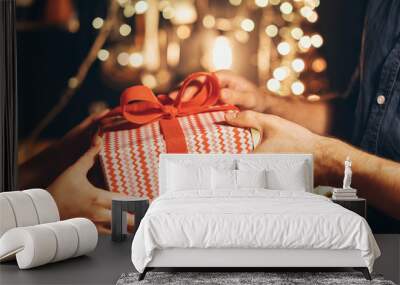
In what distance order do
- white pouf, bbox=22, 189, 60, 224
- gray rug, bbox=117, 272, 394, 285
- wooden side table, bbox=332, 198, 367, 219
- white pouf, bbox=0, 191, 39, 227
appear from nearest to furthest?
gray rug, bbox=117, 272, 394, 285, white pouf, bbox=0, 191, 39, 227, white pouf, bbox=22, 189, 60, 224, wooden side table, bbox=332, 198, 367, 219

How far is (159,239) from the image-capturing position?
457 cm

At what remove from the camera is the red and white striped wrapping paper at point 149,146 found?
6816 mm

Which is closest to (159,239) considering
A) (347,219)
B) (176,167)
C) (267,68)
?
(347,219)

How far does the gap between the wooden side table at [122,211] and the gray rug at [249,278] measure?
152 cm

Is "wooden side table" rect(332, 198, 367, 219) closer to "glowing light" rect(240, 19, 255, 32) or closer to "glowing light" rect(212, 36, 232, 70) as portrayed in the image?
A: "glowing light" rect(212, 36, 232, 70)

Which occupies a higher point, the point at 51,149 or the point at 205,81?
the point at 205,81

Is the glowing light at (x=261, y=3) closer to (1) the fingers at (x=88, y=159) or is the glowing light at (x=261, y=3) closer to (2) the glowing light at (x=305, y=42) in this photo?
(2) the glowing light at (x=305, y=42)

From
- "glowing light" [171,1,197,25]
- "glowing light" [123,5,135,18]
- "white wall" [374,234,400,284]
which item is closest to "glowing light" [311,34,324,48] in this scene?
"glowing light" [171,1,197,25]

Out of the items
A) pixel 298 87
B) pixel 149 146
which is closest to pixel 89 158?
pixel 149 146

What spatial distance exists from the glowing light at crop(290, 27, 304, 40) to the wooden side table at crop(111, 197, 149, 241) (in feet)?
7.52

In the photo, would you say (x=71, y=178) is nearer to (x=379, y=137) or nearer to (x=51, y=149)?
(x=51, y=149)

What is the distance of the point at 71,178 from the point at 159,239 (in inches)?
101

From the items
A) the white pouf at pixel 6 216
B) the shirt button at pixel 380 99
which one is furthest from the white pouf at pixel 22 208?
the shirt button at pixel 380 99

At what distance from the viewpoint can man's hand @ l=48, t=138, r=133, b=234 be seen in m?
6.86
